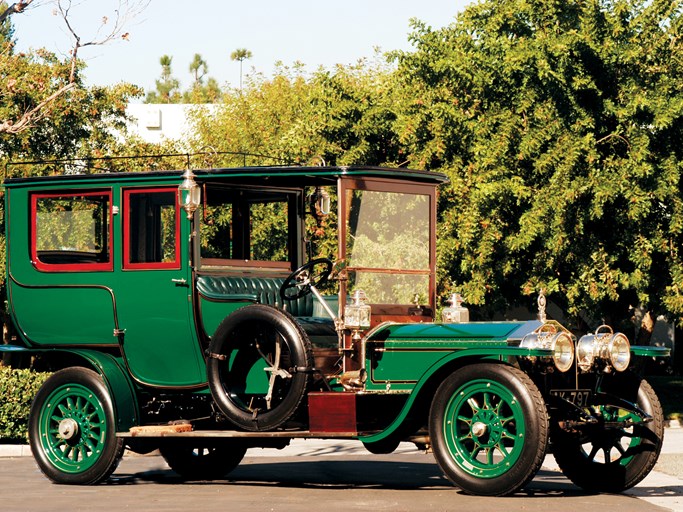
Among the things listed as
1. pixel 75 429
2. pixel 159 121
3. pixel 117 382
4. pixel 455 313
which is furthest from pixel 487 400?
pixel 159 121

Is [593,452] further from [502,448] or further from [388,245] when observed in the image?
[388,245]

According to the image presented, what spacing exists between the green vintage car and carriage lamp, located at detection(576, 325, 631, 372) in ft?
0.04

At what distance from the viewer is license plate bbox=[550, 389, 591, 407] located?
10.4m

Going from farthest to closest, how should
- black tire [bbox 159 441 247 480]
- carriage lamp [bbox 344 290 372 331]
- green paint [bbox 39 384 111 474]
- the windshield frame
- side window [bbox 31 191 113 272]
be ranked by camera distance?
black tire [bbox 159 441 247 480]
side window [bbox 31 191 113 272]
green paint [bbox 39 384 111 474]
the windshield frame
carriage lamp [bbox 344 290 372 331]

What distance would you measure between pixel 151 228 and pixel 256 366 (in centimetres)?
181

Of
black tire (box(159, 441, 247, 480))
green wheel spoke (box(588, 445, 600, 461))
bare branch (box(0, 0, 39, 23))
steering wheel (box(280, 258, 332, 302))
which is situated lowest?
black tire (box(159, 441, 247, 480))

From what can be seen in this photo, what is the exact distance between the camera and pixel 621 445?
433 inches

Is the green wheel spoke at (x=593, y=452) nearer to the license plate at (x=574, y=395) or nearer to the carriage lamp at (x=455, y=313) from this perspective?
the license plate at (x=574, y=395)

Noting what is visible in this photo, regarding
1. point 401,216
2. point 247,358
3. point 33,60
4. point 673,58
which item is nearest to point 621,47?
point 673,58

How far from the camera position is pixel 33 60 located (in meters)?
28.5

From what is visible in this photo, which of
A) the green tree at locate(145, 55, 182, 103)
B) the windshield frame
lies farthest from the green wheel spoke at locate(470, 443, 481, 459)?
the green tree at locate(145, 55, 182, 103)

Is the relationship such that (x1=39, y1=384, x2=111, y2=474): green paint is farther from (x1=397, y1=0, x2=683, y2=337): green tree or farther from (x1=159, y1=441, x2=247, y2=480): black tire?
(x1=397, y1=0, x2=683, y2=337): green tree

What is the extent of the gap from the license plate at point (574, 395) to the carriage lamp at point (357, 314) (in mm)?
1727

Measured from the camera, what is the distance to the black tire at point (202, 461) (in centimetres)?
1314
